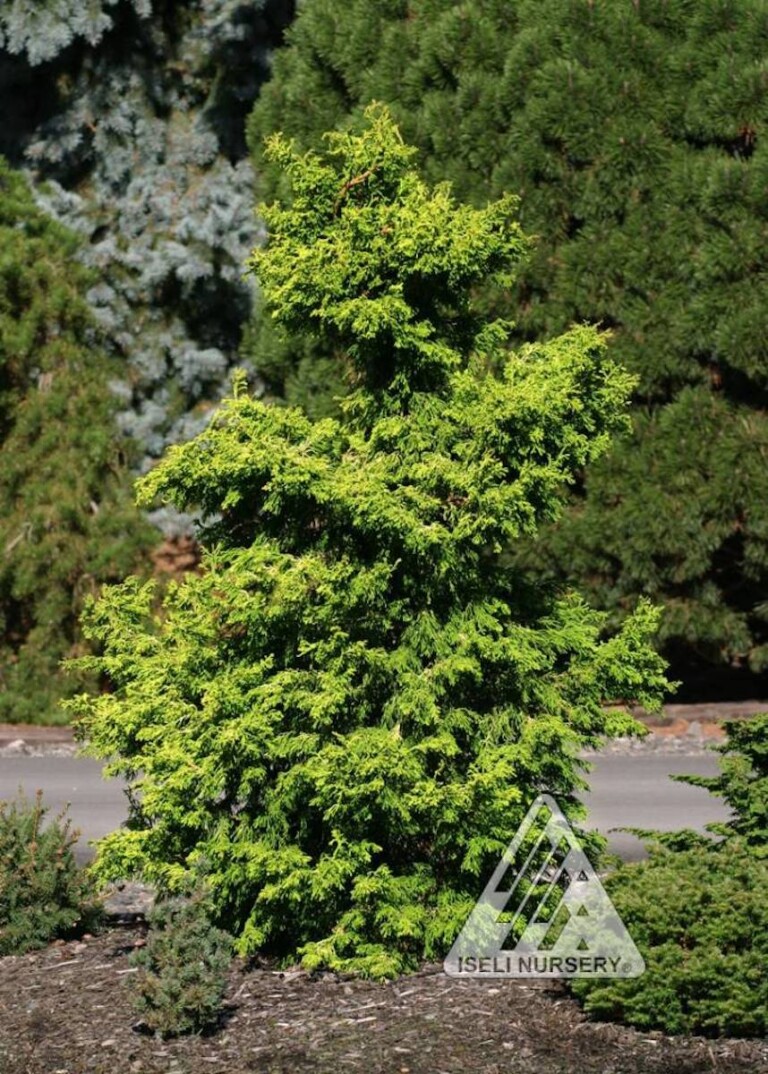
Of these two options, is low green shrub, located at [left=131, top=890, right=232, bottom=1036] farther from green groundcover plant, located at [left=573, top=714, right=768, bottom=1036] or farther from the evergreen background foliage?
the evergreen background foliage

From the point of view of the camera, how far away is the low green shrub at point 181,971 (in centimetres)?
491

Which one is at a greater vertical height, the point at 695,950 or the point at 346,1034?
the point at 695,950

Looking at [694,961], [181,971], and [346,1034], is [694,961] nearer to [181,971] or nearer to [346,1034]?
[346,1034]

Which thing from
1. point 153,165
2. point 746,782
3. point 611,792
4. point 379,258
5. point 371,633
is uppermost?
point 153,165

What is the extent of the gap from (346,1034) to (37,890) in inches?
64.7

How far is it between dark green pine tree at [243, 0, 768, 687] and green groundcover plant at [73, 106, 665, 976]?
485 centimetres

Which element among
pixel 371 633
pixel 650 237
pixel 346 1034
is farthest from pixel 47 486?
pixel 346 1034

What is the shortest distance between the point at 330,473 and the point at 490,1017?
196cm

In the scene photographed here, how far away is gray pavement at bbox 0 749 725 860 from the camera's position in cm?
870

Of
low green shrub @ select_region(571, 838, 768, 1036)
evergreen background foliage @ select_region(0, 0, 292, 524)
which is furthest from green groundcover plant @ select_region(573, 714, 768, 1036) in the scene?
evergreen background foliage @ select_region(0, 0, 292, 524)

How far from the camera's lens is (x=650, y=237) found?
424 inches

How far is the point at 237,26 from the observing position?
42.9 feet

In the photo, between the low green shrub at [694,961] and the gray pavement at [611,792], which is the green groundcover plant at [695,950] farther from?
the gray pavement at [611,792]

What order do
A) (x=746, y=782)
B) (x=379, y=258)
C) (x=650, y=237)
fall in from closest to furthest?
1. (x=379, y=258)
2. (x=746, y=782)
3. (x=650, y=237)
